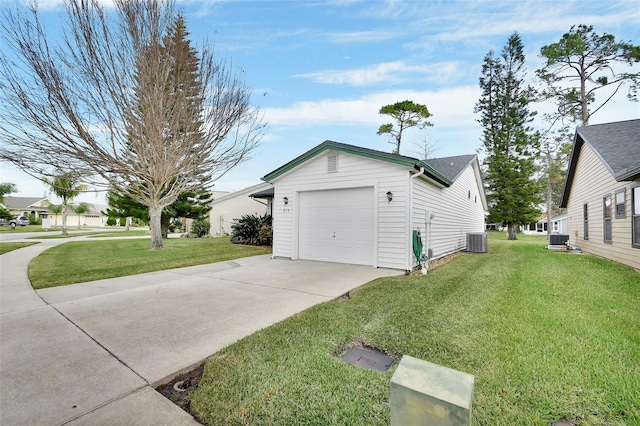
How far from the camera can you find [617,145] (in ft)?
26.8

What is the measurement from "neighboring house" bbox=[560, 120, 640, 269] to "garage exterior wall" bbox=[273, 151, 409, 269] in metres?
4.82

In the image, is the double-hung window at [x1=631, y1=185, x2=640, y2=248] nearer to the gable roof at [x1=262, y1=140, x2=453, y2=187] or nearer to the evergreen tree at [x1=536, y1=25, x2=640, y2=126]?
the gable roof at [x1=262, y1=140, x2=453, y2=187]

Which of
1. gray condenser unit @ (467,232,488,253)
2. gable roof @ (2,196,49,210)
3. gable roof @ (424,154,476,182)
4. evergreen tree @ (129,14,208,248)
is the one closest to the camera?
evergreen tree @ (129,14,208,248)

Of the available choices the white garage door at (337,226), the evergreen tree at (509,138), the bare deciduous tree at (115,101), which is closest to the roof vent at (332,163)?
the white garage door at (337,226)

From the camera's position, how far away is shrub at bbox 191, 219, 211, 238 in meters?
18.9

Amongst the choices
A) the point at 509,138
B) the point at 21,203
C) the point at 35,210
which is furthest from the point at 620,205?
the point at 21,203

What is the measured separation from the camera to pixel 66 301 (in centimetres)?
429

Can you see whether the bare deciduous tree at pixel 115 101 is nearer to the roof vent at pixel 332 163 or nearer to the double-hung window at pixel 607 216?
the roof vent at pixel 332 163

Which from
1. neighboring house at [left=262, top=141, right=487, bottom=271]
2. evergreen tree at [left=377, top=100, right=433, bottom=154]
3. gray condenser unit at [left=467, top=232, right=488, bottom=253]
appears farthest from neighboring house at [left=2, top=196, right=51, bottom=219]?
gray condenser unit at [left=467, top=232, right=488, bottom=253]

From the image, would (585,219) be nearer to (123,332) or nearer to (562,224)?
(123,332)

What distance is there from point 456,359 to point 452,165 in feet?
34.7

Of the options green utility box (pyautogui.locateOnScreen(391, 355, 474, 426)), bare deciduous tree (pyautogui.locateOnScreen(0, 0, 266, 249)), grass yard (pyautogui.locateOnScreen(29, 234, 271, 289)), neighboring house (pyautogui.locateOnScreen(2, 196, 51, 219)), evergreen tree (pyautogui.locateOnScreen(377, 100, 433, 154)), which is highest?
evergreen tree (pyautogui.locateOnScreen(377, 100, 433, 154))

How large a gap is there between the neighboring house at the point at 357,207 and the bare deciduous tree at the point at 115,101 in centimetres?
434

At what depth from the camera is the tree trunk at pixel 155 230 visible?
1082 centimetres
